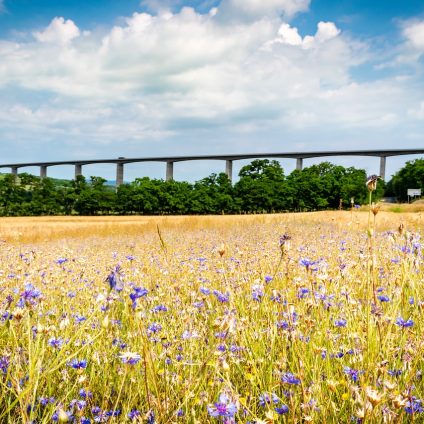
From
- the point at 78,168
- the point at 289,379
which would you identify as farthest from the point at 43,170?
the point at 289,379

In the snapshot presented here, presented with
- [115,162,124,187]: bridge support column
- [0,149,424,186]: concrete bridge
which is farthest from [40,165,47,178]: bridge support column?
[115,162,124,187]: bridge support column

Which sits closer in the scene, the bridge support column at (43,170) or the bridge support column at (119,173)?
the bridge support column at (119,173)

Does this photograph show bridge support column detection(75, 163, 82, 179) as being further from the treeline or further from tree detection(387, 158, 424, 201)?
tree detection(387, 158, 424, 201)

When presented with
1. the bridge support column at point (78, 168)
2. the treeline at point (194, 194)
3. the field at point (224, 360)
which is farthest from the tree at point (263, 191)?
the bridge support column at point (78, 168)

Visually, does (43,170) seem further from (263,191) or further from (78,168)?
(263,191)

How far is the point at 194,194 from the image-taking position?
4781cm

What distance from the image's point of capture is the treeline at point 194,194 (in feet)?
151

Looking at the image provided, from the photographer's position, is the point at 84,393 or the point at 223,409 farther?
the point at 84,393

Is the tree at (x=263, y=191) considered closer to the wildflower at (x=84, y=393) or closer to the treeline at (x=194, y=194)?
the treeline at (x=194, y=194)

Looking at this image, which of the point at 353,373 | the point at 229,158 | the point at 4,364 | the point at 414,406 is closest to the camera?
the point at 414,406

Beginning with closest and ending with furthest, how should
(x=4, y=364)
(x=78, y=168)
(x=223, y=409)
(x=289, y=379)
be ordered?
(x=223, y=409), (x=289, y=379), (x=4, y=364), (x=78, y=168)

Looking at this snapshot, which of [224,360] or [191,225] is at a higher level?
[224,360]

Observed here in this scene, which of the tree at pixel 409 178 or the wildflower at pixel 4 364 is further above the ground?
the tree at pixel 409 178

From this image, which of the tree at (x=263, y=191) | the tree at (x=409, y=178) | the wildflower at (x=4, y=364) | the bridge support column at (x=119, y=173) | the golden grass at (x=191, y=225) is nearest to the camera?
the wildflower at (x=4, y=364)
